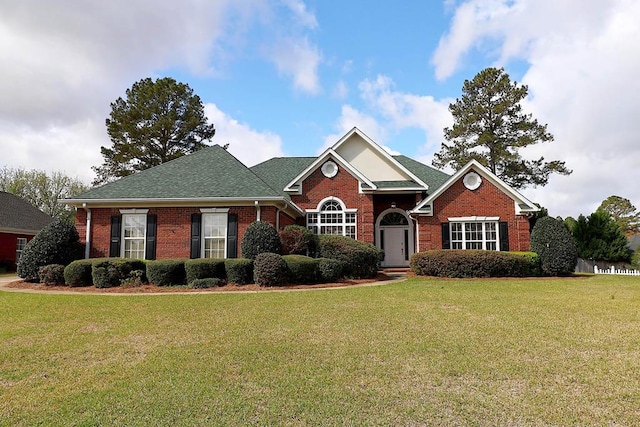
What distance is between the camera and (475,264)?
16859mm

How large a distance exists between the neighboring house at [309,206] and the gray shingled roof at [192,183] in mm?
46

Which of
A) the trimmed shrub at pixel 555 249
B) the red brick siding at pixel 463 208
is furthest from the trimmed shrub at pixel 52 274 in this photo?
the trimmed shrub at pixel 555 249

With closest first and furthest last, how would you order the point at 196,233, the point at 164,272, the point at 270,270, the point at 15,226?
the point at 270,270 → the point at 164,272 → the point at 196,233 → the point at 15,226

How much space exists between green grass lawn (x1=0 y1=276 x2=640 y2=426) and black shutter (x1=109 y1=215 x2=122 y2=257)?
8.15 m

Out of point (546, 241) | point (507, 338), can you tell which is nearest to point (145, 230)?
point (507, 338)

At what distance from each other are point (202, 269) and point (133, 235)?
17.2ft

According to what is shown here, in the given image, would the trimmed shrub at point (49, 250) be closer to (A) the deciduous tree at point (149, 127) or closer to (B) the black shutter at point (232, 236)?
(B) the black shutter at point (232, 236)

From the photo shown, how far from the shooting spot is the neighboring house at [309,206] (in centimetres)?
1723

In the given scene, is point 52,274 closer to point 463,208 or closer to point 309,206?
point 309,206

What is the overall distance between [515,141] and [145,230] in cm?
2741

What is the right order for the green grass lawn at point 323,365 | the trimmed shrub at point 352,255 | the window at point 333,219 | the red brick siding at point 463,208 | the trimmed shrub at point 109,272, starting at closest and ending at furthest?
1. the green grass lawn at point 323,365
2. the trimmed shrub at point 109,272
3. the trimmed shrub at point 352,255
4. the red brick siding at point 463,208
5. the window at point 333,219

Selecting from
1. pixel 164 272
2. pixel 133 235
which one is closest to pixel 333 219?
pixel 164 272

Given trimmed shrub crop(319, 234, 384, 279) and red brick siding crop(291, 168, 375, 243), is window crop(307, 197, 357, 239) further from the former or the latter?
trimmed shrub crop(319, 234, 384, 279)

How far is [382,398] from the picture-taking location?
416cm
